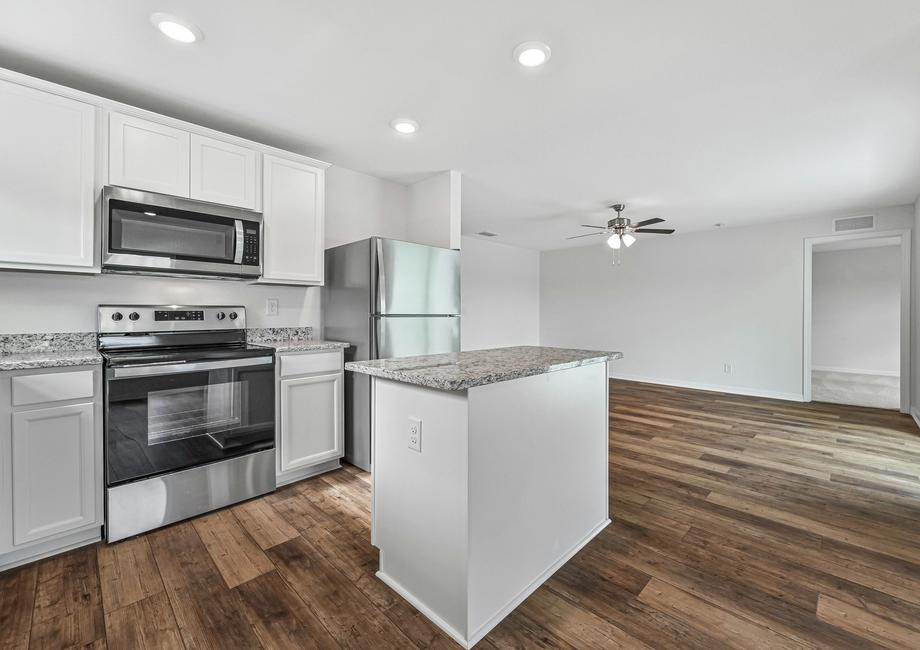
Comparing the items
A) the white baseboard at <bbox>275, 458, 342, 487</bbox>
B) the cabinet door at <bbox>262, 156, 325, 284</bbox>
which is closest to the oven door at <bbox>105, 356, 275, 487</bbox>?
the white baseboard at <bbox>275, 458, 342, 487</bbox>

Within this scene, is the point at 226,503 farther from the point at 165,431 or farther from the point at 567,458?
the point at 567,458

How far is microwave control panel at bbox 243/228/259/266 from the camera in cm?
271

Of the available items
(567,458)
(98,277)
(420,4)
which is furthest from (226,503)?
(420,4)

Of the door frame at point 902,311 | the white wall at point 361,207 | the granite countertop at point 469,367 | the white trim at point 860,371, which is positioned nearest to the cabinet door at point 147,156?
the white wall at point 361,207

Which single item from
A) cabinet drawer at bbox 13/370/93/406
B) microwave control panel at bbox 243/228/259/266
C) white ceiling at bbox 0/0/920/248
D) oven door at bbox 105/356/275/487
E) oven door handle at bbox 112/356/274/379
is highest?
white ceiling at bbox 0/0/920/248

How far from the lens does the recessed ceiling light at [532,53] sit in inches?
76.5

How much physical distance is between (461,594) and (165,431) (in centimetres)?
183

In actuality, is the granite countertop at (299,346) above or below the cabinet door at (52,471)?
above

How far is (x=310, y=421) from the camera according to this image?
113 inches

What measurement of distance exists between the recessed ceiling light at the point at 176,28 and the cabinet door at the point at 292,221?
3.16 ft

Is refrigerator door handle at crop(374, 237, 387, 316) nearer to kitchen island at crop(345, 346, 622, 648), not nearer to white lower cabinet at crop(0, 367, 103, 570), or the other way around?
kitchen island at crop(345, 346, 622, 648)

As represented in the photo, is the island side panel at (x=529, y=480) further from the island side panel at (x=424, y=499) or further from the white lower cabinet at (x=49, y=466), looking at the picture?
the white lower cabinet at (x=49, y=466)

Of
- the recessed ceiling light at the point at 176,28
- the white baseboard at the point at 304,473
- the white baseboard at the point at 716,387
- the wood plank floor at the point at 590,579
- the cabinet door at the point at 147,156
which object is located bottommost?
the wood plank floor at the point at 590,579

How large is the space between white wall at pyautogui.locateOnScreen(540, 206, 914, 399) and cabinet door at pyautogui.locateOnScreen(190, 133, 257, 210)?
6125mm
